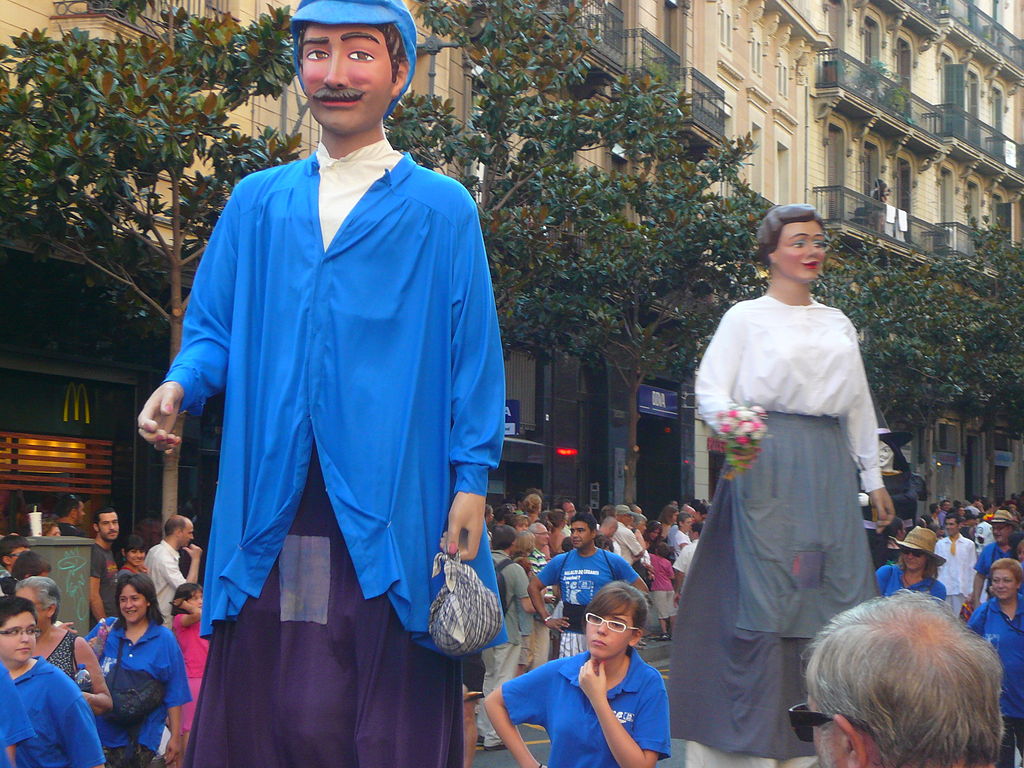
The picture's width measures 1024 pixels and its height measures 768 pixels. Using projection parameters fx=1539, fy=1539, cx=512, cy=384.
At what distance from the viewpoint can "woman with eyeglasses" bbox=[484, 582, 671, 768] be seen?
544 cm

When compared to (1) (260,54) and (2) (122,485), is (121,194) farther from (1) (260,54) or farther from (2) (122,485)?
(2) (122,485)

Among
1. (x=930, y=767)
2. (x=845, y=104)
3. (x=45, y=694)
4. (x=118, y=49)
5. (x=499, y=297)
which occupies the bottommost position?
(x=45, y=694)

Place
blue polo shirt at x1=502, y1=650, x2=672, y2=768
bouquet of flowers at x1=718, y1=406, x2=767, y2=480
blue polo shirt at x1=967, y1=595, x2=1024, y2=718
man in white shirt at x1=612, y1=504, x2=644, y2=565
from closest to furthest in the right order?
bouquet of flowers at x1=718, y1=406, x2=767, y2=480, blue polo shirt at x1=502, y1=650, x2=672, y2=768, blue polo shirt at x1=967, y1=595, x2=1024, y2=718, man in white shirt at x1=612, y1=504, x2=644, y2=565

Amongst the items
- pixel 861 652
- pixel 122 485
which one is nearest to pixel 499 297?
pixel 122 485

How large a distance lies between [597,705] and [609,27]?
940 inches

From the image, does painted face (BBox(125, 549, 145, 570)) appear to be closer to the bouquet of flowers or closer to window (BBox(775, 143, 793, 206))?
the bouquet of flowers

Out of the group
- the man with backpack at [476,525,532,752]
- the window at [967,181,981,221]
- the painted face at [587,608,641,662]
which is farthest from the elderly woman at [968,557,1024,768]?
the window at [967,181,981,221]

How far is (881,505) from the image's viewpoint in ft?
16.7

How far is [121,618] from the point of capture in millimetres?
8289

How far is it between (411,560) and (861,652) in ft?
4.29

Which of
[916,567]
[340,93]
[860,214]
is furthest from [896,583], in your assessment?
[860,214]

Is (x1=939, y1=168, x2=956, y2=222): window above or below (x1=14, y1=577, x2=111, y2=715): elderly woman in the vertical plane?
above

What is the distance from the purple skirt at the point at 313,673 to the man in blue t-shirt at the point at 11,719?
8.02 feet

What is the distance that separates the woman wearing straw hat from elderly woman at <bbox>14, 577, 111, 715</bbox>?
5025mm
